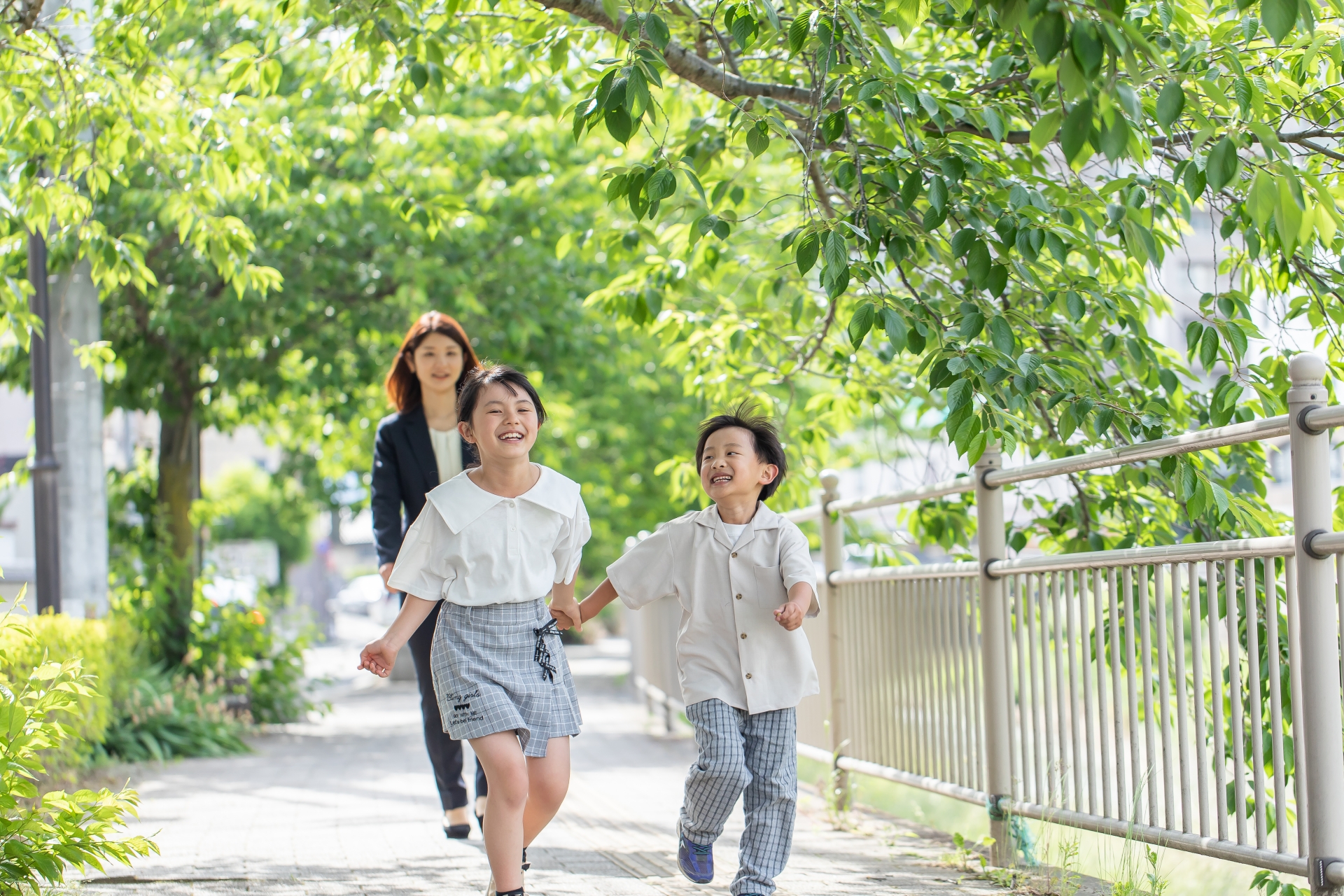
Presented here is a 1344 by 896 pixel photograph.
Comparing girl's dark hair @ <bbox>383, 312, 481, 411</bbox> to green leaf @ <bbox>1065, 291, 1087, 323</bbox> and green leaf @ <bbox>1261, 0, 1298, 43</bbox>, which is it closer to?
green leaf @ <bbox>1065, 291, 1087, 323</bbox>

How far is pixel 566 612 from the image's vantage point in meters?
3.73

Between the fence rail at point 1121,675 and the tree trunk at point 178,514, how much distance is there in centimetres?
644

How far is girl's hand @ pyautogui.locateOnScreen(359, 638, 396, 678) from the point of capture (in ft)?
10.8

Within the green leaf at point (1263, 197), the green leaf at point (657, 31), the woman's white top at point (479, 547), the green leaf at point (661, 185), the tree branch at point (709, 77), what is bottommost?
the woman's white top at point (479, 547)

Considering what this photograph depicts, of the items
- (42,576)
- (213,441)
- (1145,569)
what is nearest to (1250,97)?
(1145,569)

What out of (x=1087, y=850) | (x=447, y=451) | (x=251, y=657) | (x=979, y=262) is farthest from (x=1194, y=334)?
(x=251, y=657)

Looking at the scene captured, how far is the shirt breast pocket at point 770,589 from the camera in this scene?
3.60 m

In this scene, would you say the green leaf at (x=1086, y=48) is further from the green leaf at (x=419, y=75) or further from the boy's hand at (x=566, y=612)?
the green leaf at (x=419, y=75)

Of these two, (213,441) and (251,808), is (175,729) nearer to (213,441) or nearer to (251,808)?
(251,808)

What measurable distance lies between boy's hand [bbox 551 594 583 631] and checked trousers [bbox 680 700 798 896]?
1.44 feet

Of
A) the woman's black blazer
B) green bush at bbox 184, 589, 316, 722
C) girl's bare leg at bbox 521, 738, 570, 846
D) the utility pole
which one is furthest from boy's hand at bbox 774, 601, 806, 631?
green bush at bbox 184, 589, 316, 722

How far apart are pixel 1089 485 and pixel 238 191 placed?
4035 mm

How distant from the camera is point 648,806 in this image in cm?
615

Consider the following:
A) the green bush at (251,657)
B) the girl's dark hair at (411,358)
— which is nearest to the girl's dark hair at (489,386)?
the girl's dark hair at (411,358)
